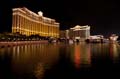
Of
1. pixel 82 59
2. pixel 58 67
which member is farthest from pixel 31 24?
pixel 58 67

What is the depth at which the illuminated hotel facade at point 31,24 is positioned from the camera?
373 feet

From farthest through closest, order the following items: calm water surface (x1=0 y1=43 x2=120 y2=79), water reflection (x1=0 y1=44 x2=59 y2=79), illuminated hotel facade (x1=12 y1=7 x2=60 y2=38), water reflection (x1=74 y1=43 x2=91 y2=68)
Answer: illuminated hotel facade (x1=12 y1=7 x2=60 y2=38) → water reflection (x1=74 y1=43 x2=91 y2=68) → water reflection (x1=0 y1=44 x2=59 y2=79) → calm water surface (x1=0 y1=43 x2=120 y2=79)

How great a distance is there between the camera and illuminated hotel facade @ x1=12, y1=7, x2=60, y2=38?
114 m

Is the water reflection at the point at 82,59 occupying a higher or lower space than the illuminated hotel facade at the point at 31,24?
lower

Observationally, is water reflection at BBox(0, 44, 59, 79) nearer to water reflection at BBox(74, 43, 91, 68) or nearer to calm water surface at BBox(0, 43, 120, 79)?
calm water surface at BBox(0, 43, 120, 79)

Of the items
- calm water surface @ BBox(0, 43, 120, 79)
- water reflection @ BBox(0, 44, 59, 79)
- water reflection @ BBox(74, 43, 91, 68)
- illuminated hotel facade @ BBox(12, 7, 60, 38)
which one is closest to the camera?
calm water surface @ BBox(0, 43, 120, 79)

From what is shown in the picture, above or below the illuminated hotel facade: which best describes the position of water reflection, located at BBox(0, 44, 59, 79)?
below

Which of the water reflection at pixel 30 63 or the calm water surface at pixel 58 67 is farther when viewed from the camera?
Answer: the water reflection at pixel 30 63

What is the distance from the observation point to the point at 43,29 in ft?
520

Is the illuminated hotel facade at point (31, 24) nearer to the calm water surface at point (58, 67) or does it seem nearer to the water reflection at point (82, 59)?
the water reflection at point (82, 59)

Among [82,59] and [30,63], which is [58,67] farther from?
[82,59]

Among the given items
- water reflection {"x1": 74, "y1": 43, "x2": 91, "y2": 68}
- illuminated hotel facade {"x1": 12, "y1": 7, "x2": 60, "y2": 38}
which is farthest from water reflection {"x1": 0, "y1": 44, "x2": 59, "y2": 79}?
illuminated hotel facade {"x1": 12, "y1": 7, "x2": 60, "y2": 38}

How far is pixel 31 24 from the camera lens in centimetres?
13400

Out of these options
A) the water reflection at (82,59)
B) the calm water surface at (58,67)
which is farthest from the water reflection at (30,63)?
the water reflection at (82,59)
